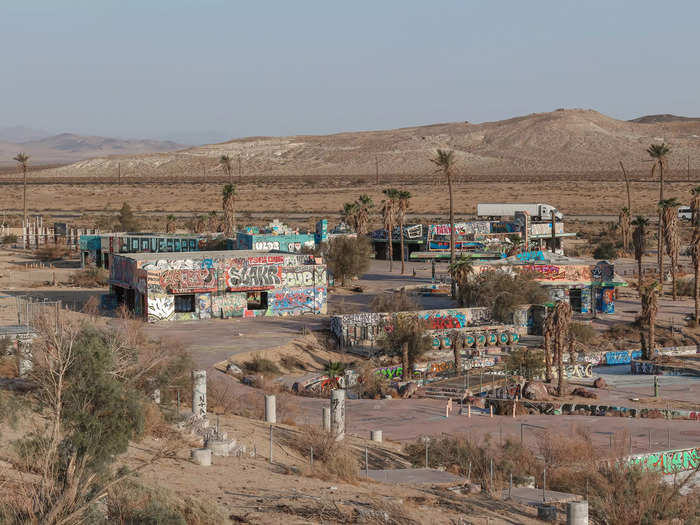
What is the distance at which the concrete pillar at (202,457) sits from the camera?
2292cm

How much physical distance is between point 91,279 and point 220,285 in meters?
15.3

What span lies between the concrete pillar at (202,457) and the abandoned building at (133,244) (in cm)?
4954

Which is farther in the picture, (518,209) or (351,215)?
(518,209)

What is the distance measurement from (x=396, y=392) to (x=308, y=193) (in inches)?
4864

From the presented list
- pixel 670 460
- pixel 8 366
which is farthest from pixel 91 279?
pixel 670 460

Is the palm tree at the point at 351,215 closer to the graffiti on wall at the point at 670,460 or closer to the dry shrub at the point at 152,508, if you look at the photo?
the graffiti on wall at the point at 670,460

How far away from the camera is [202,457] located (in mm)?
22984

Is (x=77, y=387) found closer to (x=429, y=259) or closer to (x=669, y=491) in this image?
(x=669, y=491)

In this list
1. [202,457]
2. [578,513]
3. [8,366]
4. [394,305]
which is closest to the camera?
[578,513]

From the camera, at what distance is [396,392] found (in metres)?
38.6

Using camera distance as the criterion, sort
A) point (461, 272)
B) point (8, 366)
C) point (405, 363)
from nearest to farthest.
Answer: point (8, 366) < point (405, 363) < point (461, 272)

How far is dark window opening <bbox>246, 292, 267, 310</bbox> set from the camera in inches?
2143

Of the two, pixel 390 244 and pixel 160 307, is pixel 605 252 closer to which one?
pixel 390 244

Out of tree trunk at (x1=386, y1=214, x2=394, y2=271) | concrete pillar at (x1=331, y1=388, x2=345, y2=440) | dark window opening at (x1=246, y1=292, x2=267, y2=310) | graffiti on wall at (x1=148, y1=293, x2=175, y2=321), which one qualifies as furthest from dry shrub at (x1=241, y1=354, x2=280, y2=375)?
tree trunk at (x1=386, y1=214, x2=394, y2=271)
